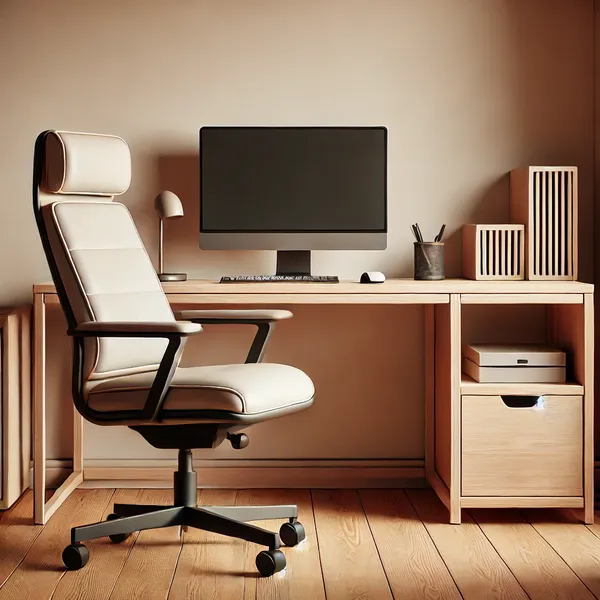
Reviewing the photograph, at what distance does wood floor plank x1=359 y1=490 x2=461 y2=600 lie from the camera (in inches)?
92.9

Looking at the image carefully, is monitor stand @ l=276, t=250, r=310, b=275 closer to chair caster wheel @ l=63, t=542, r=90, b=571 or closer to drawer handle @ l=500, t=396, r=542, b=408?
drawer handle @ l=500, t=396, r=542, b=408

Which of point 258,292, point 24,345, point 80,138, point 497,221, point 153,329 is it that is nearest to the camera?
point 153,329

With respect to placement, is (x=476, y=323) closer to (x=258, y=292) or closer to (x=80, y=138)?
(x=258, y=292)

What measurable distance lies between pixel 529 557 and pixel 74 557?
137 cm

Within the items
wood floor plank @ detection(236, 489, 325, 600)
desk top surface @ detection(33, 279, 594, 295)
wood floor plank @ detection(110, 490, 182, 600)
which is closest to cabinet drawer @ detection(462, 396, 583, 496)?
desk top surface @ detection(33, 279, 594, 295)

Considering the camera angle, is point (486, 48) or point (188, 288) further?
point (486, 48)

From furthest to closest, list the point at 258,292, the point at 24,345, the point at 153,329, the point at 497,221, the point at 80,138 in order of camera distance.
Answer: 1. the point at 497,221
2. the point at 24,345
3. the point at 258,292
4. the point at 80,138
5. the point at 153,329

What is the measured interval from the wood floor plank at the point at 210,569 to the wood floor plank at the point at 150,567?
28 mm

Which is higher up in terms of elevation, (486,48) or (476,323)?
(486,48)

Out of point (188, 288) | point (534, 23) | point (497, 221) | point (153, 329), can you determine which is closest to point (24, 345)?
point (188, 288)

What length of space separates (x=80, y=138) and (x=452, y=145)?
150cm

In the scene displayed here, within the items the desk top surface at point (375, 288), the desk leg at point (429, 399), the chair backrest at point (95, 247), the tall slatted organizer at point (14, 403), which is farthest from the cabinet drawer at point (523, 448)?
the tall slatted organizer at point (14, 403)

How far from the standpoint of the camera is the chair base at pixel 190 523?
8.13 feet

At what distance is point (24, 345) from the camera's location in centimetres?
323
